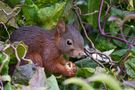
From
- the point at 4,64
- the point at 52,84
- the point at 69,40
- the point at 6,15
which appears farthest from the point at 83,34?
the point at 4,64

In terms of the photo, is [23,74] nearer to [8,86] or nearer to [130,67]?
[8,86]

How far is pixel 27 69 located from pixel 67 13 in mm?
1151

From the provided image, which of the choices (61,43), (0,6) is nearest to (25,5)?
(0,6)

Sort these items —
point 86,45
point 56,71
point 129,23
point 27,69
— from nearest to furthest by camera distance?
point 27,69
point 56,71
point 86,45
point 129,23

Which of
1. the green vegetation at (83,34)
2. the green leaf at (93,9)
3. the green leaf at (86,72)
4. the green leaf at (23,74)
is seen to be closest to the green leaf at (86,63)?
the green vegetation at (83,34)

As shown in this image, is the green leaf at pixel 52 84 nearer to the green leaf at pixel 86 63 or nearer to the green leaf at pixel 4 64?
the green leaf at pixel 4 64

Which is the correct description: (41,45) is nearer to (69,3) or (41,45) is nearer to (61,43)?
(61,43)

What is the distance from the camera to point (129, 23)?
407cm

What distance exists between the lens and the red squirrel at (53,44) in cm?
335

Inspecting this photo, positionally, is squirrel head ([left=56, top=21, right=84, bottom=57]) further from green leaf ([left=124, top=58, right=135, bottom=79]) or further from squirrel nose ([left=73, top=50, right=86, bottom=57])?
green leaf ([left=124, top=58, right=135, bottom=79])

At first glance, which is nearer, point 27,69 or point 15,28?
point 27,69

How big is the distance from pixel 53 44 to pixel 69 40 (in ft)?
0.50

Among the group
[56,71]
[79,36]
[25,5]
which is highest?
[25,5]

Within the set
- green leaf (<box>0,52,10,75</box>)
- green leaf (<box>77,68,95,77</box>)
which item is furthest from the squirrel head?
green leaf (<box>0,52,10,75</box>)
